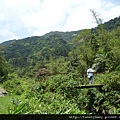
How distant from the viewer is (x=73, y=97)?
33.8 feet

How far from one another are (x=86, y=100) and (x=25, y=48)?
8927 centimetres

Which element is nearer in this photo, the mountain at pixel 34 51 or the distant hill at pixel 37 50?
the distant hill at pixel 37 50

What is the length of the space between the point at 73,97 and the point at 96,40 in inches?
690

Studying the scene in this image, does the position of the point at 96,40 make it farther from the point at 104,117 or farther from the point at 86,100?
the point at 104,117

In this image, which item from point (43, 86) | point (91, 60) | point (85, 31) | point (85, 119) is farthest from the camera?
point (85, 31)

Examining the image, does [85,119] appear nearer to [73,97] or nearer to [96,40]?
[73,97]

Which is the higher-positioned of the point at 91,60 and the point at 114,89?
the point at 91,60

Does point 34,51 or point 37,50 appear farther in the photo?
point 34,51

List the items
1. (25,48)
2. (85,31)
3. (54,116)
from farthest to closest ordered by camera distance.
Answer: (25,48)
(85,31)
(54,116)

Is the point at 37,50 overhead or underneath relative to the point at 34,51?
overhead

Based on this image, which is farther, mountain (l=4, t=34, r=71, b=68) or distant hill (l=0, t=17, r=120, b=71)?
mountain (l=4, t=34, r=71, b=68)

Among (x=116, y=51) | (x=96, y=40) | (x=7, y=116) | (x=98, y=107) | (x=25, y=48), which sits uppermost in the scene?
(x=25, y=48)

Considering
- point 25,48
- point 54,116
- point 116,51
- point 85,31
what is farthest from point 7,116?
point 25,48

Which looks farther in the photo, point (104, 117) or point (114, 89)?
point (114, 89)
